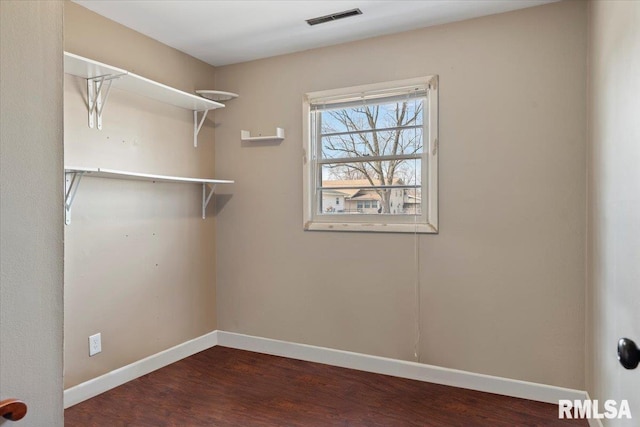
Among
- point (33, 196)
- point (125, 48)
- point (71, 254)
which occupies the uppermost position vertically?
point (125, 48)

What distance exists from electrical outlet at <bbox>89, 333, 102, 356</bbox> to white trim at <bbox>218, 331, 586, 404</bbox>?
1.08 m

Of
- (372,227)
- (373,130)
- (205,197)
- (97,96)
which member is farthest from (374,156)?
(97,96)

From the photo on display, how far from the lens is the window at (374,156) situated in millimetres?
2879

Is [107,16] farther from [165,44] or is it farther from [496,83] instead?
[496,83]

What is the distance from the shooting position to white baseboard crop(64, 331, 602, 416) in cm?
254

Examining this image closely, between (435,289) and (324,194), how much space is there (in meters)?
1.06

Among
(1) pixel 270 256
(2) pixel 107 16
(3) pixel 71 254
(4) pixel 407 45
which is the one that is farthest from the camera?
(1) pixel 270 256

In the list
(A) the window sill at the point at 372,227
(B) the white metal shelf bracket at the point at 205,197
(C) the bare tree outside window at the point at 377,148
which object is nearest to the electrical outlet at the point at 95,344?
(B) the white metal shelf bracket at the point at 205,197

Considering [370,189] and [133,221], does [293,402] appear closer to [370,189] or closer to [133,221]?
[370,189]

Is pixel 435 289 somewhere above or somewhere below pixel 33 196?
below

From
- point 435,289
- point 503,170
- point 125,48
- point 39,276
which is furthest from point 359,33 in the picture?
point 39,276

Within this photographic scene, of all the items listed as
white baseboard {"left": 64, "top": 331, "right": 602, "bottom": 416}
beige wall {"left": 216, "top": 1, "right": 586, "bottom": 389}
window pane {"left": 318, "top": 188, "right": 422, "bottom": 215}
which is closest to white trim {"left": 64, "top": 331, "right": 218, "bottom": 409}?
white baseboard {"left": 64, "top": 331, "right": 602, "bottom": 416}

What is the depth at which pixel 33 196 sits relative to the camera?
1022 mm

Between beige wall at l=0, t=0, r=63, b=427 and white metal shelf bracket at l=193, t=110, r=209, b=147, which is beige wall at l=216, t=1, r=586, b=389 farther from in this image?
beige wall at l=0, t=0, r=63, b=427
